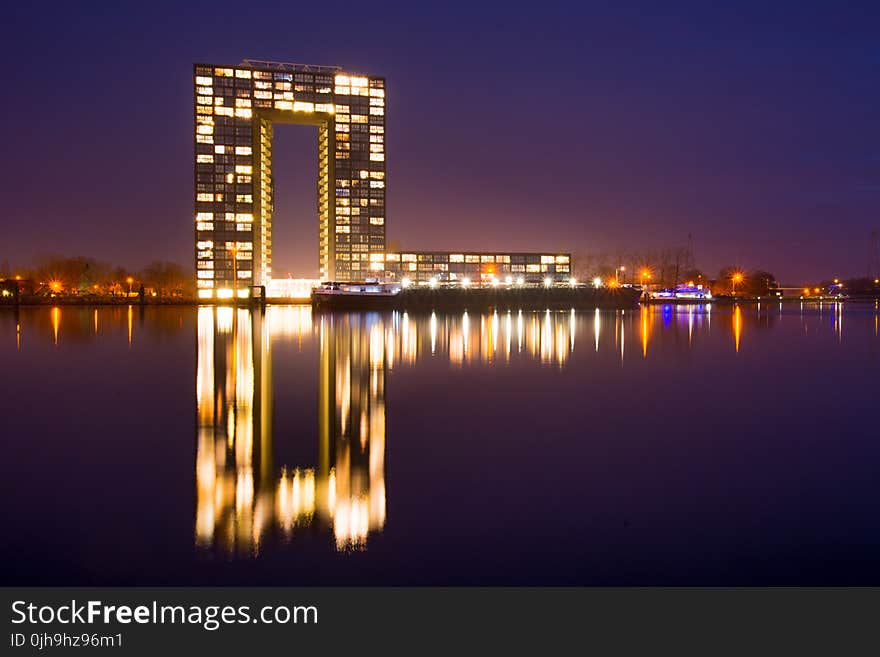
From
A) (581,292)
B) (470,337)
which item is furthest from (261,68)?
(470,337)

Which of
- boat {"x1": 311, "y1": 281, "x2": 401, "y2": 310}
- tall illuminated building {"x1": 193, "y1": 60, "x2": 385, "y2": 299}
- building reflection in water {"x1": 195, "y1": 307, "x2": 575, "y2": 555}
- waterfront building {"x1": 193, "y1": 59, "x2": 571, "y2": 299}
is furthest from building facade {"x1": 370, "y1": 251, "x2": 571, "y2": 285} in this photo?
building reflection in water {"x1": 195, "y1": 307, "x2": 575, "y2": 555}

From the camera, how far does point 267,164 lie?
156m

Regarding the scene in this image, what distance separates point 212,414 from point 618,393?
828 cm

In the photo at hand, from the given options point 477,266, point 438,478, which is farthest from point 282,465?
point 477,266

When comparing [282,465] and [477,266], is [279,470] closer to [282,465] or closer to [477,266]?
[282,465]

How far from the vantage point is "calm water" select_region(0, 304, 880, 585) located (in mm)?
5672

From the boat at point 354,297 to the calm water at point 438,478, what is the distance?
2676 inches

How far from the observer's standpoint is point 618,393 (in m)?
14.9

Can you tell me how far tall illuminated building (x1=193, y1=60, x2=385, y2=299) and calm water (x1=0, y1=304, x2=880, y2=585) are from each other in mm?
135198

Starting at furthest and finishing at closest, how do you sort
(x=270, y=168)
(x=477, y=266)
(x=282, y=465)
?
(x=477, y=266), (x=270, y=168), (x=282, y=465)

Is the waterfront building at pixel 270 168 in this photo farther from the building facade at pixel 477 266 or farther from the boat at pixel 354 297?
the boat at pixel 354 297

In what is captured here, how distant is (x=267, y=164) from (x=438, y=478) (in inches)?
6214

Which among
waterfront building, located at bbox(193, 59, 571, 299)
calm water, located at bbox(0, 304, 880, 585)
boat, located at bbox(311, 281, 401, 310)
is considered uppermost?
waterfront building, located at bbox(193, 59, 571, 299)

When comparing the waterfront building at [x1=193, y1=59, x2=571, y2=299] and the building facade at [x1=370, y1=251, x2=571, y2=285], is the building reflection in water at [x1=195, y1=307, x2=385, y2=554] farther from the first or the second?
the building facade at [x1=370, y1=251, x2=571, y2=285]
